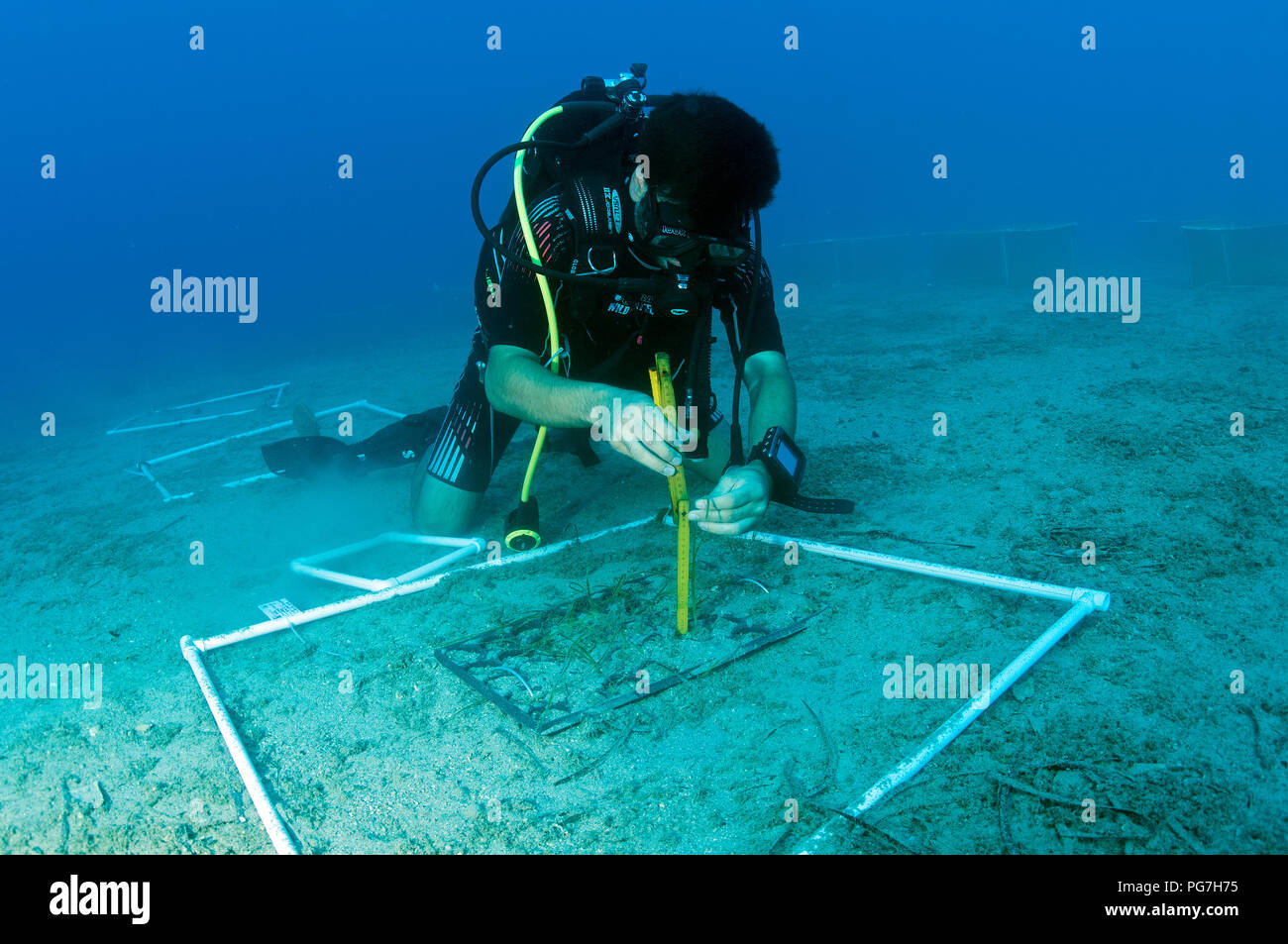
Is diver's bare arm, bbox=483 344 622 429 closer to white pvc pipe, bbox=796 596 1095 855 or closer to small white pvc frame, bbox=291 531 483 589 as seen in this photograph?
small white pvc frame, bbox=291 531 483 589

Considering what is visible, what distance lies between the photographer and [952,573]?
2.49 metres

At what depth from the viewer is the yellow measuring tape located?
88.5 inches

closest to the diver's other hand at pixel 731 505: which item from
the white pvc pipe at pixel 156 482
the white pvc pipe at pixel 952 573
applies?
the white pvc pipe at pixel 952 573

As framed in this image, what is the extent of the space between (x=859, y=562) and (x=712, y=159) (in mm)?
1484

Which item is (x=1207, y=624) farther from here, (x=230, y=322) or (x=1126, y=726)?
(x=230, y=322)

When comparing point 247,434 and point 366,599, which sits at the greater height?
point 247,434

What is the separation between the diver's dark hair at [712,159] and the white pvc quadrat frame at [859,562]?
1284 millimetres

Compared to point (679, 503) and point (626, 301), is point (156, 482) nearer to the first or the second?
point (626, 301)

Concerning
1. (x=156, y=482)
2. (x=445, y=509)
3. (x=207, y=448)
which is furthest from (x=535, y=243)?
(x=207, y=448)

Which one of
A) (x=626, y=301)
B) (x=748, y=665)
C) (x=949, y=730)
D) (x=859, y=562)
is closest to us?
(x=949, y=730)

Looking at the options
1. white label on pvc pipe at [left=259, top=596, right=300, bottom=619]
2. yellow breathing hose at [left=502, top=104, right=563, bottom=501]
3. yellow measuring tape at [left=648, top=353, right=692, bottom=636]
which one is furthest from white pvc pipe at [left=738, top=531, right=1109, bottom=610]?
white label on pvc pipe at [left=259, top=596, right=300, bottom=619]

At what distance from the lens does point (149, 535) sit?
3.95 m

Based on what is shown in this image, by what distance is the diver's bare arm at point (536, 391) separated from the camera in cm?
238

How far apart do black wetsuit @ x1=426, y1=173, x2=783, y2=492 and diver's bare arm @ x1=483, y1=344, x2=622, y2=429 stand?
4.0 inches
